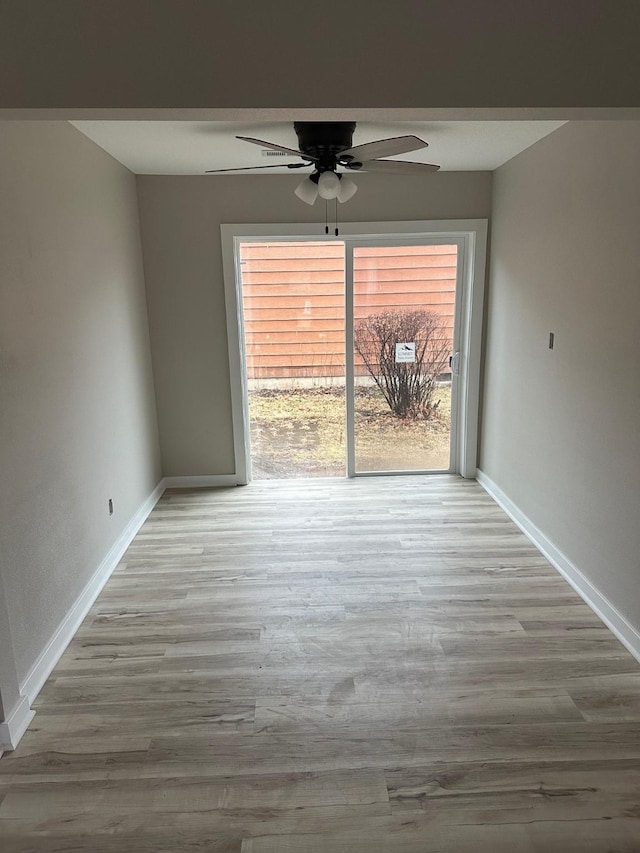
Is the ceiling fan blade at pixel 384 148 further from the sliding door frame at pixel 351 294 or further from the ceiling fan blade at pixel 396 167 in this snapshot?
the sliding door frame at pixel 351 294

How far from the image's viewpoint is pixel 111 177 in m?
3.41

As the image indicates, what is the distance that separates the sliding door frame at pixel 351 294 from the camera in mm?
4152

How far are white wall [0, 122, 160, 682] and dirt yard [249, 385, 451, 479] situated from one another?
4.02 ft

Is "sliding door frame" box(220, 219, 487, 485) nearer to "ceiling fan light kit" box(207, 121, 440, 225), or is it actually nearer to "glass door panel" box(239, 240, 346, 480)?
"glass door panel" box(239, 240, 346, 480)

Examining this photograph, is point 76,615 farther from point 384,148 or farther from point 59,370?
point 384,148

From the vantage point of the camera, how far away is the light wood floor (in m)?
1.62

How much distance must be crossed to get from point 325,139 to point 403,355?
6.99ft

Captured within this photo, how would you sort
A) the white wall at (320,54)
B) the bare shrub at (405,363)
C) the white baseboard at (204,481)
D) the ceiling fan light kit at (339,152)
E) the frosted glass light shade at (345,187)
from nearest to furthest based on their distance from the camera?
the white wall at (320,54), the ceiling fan light kit at (339,152), the frosted glass light shade at (345,187), the bare shrub at (405,363), the white baseboard at (204,481)

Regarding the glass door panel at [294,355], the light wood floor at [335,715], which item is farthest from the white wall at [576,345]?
the glass door panel at [294,355]

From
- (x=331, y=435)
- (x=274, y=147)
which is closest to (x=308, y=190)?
(x=274, y=147)

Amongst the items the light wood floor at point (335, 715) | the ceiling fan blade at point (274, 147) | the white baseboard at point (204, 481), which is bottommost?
the light wood floor at point (335, 715)

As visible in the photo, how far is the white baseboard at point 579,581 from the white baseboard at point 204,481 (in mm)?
2211

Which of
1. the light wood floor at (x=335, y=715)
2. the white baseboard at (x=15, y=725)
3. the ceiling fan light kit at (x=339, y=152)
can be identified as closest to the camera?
the light wood floor at (x=335, y=715)

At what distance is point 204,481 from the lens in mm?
4574
